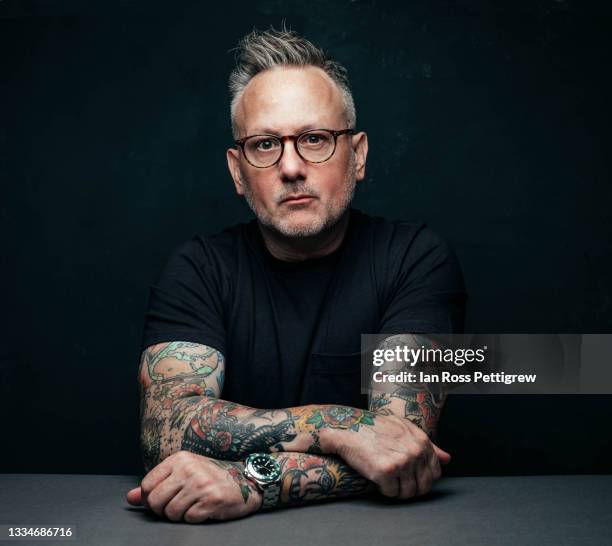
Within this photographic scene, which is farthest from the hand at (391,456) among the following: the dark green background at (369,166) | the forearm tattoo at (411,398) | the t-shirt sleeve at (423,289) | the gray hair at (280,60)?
the dark green background at (369,166)

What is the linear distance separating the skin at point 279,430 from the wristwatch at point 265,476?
16 mm

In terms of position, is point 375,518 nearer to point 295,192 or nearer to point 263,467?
point 263,467

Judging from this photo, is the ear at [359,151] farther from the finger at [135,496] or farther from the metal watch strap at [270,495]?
the finger at [135,496]

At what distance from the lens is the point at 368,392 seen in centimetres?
229

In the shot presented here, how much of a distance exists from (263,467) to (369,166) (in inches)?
66.8

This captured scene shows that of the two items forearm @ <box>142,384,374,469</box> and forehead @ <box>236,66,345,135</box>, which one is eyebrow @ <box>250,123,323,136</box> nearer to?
forehead @ <box>236,66,345,135</box>

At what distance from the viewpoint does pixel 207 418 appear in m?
2.05

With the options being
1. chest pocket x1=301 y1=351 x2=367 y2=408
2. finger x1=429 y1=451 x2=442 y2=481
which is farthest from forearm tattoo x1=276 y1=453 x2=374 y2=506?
chest pocket x1=301 y1=351 x2=367 y2=408

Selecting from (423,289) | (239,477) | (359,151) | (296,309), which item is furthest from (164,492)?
(359,151)

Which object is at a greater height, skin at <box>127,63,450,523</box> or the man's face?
the man's face

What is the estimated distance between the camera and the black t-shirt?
2.39 meters

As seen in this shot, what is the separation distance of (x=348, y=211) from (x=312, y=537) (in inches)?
45.4

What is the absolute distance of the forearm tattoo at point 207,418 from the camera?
2002 mm

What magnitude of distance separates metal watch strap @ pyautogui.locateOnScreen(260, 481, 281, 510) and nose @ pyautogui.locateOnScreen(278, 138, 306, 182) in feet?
2.94
